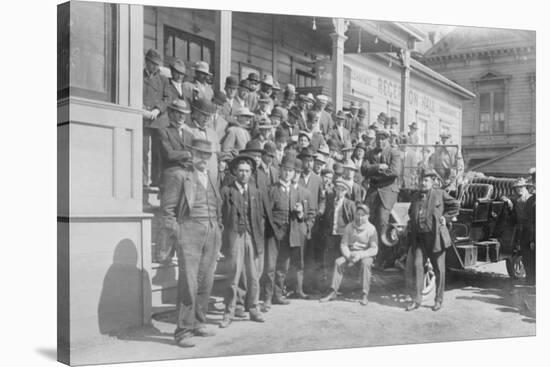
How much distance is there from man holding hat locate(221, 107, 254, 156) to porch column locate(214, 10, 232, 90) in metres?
0.37

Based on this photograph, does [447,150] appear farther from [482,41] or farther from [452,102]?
[482,41]

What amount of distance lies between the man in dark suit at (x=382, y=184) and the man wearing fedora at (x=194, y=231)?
2.03m

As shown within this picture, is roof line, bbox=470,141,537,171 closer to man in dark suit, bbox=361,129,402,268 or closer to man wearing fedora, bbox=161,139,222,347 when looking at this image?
man in dark suit, bbox=361,129,402,268

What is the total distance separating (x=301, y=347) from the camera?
8.34 m

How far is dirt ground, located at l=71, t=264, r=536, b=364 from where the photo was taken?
7543mm

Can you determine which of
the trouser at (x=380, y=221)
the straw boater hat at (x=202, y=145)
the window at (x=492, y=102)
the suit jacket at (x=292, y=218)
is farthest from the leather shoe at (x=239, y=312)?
the window at (x=492, y=102)

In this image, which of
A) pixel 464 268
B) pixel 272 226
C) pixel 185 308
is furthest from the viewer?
pixel 464 268

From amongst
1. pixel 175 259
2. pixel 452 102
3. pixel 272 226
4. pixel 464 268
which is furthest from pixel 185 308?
pixel 452 102

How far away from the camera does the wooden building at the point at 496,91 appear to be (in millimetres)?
9820

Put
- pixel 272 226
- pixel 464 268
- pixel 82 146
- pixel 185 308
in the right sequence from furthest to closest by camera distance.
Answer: pixel 464 268, pixel 272 226, pixel 185 308, pixel 82 146

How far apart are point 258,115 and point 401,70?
2243mm

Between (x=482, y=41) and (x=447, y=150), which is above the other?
(x=482, y=41)

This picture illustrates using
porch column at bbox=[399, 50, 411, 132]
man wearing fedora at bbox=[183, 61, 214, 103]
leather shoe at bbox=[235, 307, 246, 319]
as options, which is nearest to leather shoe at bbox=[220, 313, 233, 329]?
leather shoe at bbox=[235, 307, 246, 319]

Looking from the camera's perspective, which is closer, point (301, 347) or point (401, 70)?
point (301, 347)
